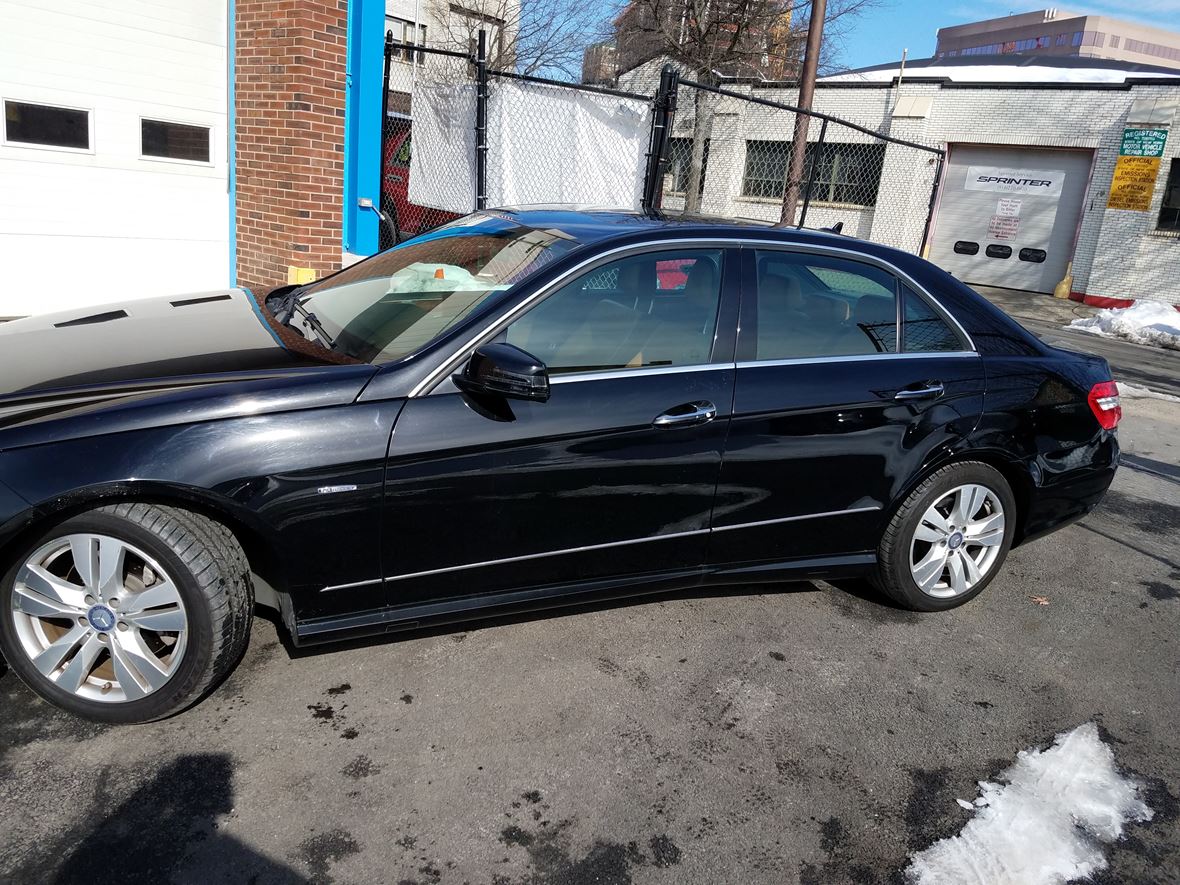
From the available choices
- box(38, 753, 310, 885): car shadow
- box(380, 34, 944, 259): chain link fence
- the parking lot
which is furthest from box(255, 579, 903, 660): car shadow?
box(380, 34, 944, 259): chain link fence

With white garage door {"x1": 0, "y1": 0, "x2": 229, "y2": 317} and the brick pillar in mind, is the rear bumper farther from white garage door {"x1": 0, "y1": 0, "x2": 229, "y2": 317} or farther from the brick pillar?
white garage door {"x1": 0, "y1": 0, "x2": 229, "y2": 317}

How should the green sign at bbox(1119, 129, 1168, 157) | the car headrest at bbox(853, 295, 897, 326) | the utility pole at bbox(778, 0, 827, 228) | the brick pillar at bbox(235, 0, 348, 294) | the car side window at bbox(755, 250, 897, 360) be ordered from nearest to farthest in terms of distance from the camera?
the car side window at bbox(755, 250, 897, 360)
the car headrest at bbox(853, 295, 897, 326)
the brick pillar at bbox(235, 0, 348, 294)
the utility pole at bbox(778, 0, 827, 228)
the green sign at bbox(1119, 129, 1168, 157)

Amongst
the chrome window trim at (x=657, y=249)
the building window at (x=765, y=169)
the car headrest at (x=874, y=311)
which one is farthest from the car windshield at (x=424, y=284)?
the building window at (x=765, y=169)

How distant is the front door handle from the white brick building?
1843cm

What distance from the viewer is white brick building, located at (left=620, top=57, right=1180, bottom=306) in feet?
60.9

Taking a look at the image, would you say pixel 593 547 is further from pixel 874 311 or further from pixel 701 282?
pixel 874 311

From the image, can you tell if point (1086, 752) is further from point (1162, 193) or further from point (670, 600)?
point (1162, 193)

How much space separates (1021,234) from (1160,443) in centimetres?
1448

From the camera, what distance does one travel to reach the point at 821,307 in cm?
373

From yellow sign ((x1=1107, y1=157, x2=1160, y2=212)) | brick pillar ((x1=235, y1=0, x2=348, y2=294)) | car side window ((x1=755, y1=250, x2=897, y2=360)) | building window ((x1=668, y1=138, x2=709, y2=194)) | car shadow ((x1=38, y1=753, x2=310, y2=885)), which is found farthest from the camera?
building window ((x1=668, y1=138, x2=709, y2=194))

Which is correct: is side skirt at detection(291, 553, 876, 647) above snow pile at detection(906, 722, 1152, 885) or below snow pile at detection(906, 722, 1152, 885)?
above

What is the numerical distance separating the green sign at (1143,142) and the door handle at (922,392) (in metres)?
18.2

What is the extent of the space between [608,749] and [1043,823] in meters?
1.32

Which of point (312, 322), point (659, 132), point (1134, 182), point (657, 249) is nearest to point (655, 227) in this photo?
point (657, 249)
